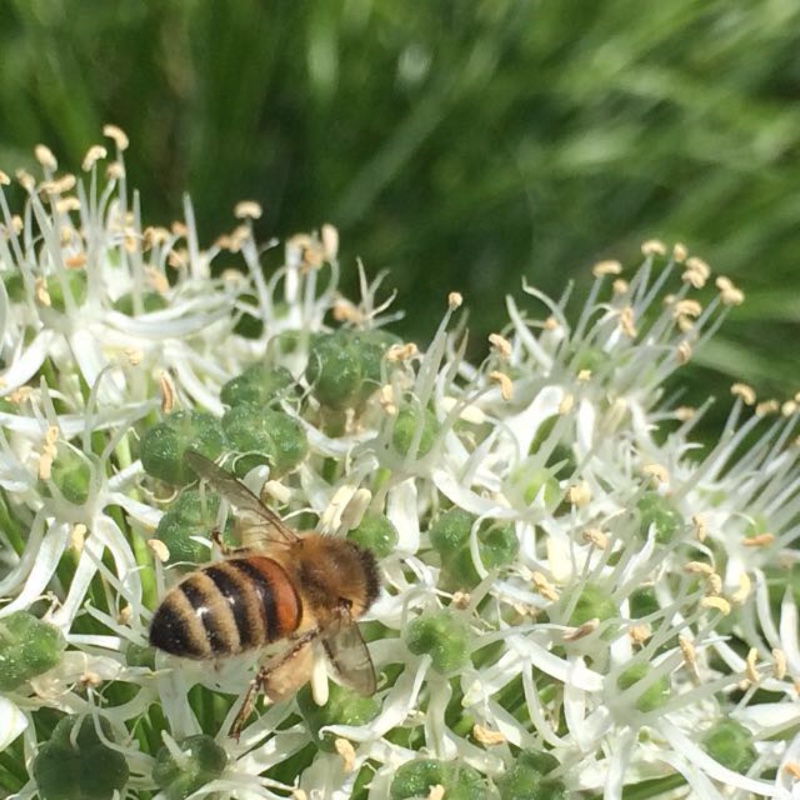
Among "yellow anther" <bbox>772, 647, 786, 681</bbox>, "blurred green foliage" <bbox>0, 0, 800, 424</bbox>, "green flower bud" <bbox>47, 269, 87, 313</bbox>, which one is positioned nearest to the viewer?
"yellow anther" <bbox>772, 647, 786, 681</bbox>

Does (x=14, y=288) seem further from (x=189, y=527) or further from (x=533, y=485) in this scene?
(x=533, y=485)

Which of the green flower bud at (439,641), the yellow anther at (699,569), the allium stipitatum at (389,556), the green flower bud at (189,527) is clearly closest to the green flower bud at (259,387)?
the allium stipitatum at (389,556)

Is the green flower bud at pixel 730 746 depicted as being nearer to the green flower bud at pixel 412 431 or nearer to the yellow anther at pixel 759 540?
the yellow anther at pixel 759 540

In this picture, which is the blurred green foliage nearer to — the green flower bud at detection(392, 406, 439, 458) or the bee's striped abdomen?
the green flower bud at detection(392, 406, 439, 458)

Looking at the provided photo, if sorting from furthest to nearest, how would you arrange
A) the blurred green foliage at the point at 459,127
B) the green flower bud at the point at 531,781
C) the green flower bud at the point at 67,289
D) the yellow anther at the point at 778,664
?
the blurred green foliage at the point at 459,127, the green flower bud at the point at 67,289, the yellow anther at the point at 778,664, the green flower bud at the point at 531,781

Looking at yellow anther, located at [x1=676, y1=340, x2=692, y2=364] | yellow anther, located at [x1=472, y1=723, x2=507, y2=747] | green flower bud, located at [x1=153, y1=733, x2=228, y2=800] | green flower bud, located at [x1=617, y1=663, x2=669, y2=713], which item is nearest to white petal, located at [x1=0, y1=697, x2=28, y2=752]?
green flower bud, located at [x1=153, y1=733, x2=228, y2=800]

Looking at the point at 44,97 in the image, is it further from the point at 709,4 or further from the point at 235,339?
the point at 709,4

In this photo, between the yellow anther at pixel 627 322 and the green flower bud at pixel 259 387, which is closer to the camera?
the green flower bud at pixel 259 387

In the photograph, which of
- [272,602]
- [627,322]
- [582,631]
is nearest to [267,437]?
[272,602]
